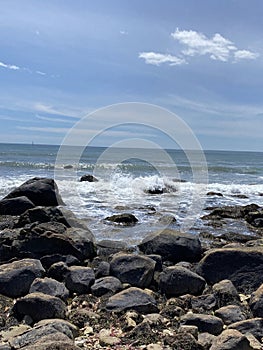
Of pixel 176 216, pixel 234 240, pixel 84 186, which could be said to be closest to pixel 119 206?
pixel 176 216

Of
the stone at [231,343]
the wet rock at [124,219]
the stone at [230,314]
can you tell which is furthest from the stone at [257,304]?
Answer: the wet rock at [124,219]

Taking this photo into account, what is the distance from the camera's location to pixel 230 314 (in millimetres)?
5371

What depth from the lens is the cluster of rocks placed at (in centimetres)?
460

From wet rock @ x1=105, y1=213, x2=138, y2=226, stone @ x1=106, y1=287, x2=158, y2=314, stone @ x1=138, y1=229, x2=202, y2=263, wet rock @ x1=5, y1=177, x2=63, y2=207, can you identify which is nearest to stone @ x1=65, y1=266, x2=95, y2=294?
stone @ x1=106, y1=287, x2=158, y2=314

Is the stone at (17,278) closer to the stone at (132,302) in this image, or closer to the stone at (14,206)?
the stone at (132,302)

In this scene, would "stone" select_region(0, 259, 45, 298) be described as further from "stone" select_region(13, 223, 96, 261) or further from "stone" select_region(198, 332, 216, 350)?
"stone" select_region(198, 332, 216, 350)

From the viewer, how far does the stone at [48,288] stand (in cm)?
584

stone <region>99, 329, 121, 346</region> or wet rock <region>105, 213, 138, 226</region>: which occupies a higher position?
wet rock <region>105, 213, 138, 226</region>

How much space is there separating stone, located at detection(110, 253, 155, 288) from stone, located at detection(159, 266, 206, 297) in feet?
0.94

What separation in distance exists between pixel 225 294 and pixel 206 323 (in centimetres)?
111

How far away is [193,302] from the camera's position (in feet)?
19.3

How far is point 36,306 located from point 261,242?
260 inches

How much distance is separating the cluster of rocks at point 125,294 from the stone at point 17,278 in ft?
0.05

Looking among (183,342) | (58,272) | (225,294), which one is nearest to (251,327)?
(183,342)
